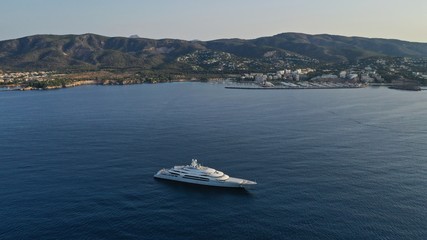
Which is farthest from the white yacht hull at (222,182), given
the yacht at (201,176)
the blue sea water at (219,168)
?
the blue sea water at (219,168)

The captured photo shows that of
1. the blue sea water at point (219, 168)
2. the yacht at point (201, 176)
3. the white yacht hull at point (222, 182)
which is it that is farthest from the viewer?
the yacht at point (201, 176)

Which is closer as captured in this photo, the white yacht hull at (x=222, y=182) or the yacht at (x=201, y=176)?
the white yacht hull at (x=222, y=182)

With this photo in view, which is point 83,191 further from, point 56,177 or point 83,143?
point 83,143

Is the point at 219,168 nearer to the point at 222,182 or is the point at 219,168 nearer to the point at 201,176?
the point at 201,176

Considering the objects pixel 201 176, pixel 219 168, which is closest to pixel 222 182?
pixel 201 176

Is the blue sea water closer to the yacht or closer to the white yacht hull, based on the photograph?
the white yacht hull

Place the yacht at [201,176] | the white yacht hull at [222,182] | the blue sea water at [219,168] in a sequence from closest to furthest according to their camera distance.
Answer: the blue sea water at [219,168] < the white yacht hull at [222,182] < the yacht at [201,176]

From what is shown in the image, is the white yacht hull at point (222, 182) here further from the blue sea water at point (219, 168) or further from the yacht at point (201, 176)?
the blue sea water at point (219, 168)
